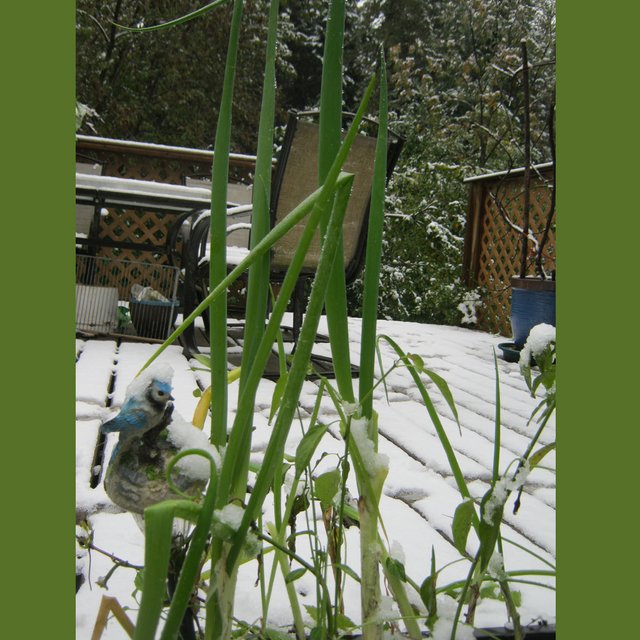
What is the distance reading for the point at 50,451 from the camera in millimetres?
379

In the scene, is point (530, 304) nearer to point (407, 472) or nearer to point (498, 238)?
point (498, 238)

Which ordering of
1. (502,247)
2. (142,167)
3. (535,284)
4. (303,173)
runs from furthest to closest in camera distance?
(142,167), (502,247), (535,284), (303,173)

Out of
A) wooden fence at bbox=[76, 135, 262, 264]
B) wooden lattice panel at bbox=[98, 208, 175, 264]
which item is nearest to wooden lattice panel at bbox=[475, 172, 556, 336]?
wooden fence at bbox=[76, 135, 262, 264]

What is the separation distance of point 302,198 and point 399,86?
5836 mm

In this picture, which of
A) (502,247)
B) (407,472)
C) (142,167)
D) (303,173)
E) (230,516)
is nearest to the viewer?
(230,516)

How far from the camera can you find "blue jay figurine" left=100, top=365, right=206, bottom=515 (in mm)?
422

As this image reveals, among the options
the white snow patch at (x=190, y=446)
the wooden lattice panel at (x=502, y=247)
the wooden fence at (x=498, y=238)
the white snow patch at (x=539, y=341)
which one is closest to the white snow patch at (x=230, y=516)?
the white snow patch at (x=190, y=446)

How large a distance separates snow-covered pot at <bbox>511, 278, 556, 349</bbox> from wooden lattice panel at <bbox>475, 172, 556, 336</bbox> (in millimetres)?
946

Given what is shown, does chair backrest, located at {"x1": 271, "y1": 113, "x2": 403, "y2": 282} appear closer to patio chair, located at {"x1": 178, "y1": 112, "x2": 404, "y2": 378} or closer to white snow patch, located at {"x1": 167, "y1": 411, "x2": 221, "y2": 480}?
patio chair, located at {"x1": 178, "y1": 112, "x2": 404, "y2": 378}

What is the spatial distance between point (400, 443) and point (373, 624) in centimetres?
103

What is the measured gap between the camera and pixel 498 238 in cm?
423

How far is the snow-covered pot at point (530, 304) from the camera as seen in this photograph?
278cm

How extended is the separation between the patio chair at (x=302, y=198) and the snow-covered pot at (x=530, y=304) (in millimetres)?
922

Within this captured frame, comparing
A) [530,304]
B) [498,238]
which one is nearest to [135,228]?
[498,238]
